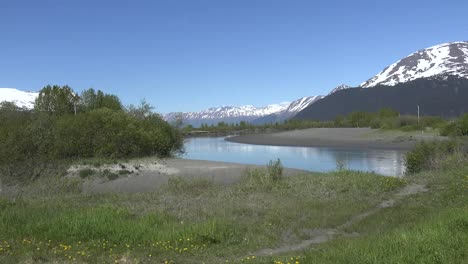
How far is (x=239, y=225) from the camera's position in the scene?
1325 cm

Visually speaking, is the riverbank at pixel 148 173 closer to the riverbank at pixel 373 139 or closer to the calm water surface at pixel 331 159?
the calm water surface at pixel 331 159

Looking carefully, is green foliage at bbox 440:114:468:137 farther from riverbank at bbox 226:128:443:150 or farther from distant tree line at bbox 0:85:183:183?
distant tree line at bbox 0:85:183:183

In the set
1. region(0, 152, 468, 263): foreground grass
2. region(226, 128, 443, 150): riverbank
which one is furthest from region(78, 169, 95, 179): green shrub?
region(226, 128, 443, 150): riverbank

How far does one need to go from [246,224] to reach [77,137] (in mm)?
26376

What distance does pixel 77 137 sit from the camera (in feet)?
121

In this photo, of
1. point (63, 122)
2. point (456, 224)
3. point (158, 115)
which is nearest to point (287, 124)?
point (158, 115)

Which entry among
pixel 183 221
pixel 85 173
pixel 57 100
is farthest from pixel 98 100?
pixel 183 221

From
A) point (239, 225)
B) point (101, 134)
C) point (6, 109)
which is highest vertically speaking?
point (6, 109)

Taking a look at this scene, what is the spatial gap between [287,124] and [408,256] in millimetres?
151189

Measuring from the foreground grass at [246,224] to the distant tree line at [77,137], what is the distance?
615 inches

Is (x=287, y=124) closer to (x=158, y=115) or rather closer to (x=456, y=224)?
(x=158, y=115)

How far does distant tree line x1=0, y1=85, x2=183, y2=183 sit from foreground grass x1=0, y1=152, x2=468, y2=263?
1562cm

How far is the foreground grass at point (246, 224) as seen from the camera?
28.5 ft

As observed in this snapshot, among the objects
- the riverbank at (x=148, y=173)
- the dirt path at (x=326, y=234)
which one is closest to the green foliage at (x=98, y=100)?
the riverbank at (x=148, y=173)
